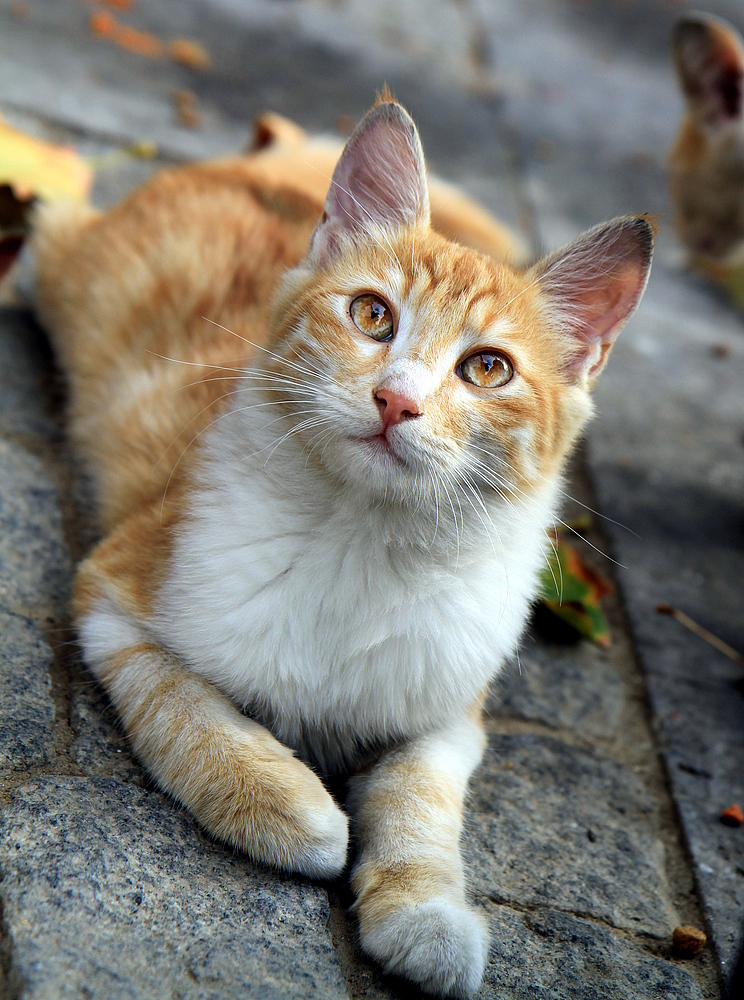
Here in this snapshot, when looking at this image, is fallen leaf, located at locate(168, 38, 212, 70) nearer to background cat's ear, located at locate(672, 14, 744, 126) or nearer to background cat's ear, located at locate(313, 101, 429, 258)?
background cat's ear, located at locate(672, 14, 744, 126)

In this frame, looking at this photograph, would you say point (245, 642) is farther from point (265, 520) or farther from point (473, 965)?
point (473, 965)

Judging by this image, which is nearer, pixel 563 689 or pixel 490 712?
pixel 490 712

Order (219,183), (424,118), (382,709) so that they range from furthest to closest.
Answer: (424,118), (219,183), (382,709)

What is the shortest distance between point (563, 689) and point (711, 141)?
2774 mm

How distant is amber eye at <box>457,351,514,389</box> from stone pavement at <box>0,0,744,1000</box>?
0.99m

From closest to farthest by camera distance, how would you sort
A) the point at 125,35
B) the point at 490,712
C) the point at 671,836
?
the point at 671,836 → the point at 490,712 → the point at 125,35

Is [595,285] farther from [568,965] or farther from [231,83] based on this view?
[231,83]

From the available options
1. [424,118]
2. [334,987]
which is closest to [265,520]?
[334,987]

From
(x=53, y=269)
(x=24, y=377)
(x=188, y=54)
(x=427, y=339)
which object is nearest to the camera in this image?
(x=427, y=339)

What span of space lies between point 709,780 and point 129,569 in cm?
163

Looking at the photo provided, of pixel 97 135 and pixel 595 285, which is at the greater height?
pixel 595 285

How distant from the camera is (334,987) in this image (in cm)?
154

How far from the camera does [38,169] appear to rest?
10.8ft

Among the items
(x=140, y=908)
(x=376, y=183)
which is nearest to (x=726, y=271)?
(x=376, y=183)
